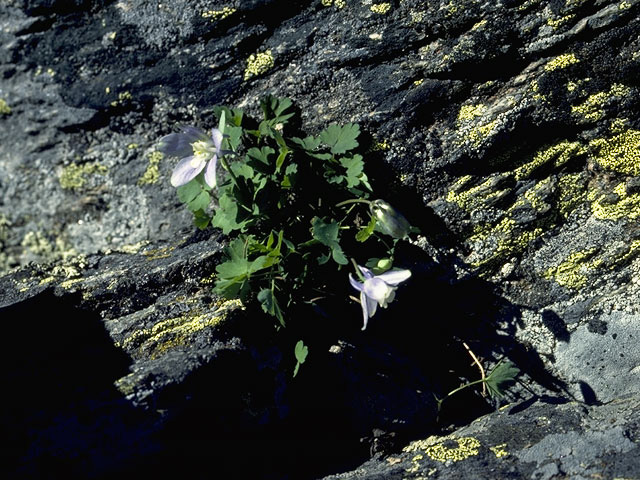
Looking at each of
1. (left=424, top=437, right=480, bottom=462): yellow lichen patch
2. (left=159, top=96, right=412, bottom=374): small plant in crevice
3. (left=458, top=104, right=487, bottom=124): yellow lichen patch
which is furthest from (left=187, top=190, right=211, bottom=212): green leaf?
(left=424, top=437, right=480, bottom=462): yellow lichen patch

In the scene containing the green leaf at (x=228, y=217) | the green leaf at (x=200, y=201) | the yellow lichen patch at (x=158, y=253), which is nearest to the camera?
the green leaf at (x=228, y=217)

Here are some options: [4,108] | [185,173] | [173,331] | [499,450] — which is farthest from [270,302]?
[4,108]

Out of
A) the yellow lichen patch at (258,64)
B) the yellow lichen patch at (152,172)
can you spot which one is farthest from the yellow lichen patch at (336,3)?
the yellow lichen patch at (152,172)

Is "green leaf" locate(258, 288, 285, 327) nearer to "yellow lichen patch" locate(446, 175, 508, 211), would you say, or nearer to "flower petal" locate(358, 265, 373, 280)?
"flower petal" locate(358, 265, 373, 280)

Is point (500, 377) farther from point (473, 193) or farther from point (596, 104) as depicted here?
point (596, 104)

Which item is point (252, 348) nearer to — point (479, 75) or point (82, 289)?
point (82, 289)

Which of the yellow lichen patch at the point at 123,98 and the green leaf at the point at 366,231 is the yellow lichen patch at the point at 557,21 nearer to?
the green leaf at the point at 366,231
